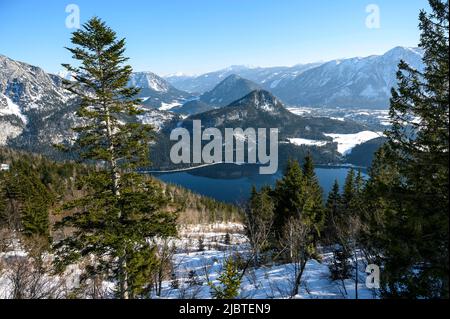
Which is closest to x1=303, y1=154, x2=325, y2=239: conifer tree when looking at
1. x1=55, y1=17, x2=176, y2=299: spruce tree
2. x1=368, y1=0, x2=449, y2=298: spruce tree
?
x1=55, y1=17, x2=176, y2=299: spruce tree

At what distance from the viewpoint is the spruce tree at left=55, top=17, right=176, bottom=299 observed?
18.1 metres

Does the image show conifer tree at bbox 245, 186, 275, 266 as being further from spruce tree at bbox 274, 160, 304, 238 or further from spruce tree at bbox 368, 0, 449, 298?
spruce tree at bbox 368, 0, 449, 298

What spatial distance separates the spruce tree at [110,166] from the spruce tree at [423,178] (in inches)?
485

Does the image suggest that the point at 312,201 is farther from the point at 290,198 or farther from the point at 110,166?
the point at 110,166

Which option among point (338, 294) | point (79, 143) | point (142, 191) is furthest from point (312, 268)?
point (79, 143)

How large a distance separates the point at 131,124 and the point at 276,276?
58.5 feet

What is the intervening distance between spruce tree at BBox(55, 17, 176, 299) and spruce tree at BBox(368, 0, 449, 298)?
485 inches

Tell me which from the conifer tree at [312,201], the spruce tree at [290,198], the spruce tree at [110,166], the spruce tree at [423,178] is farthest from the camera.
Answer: the spruce tree at [290,198]

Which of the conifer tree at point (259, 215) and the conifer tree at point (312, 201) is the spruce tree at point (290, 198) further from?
the conifer tree at point (259, 215)

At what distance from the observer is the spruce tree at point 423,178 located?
11.4 m

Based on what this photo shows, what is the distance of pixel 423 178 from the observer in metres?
12.3

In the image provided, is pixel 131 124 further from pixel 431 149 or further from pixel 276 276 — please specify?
pixel 276 276


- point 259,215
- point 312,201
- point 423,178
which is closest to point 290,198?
point 312,201

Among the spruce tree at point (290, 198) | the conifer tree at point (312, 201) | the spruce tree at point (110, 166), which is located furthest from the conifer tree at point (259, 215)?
the spruce tree at point (110, 166)
